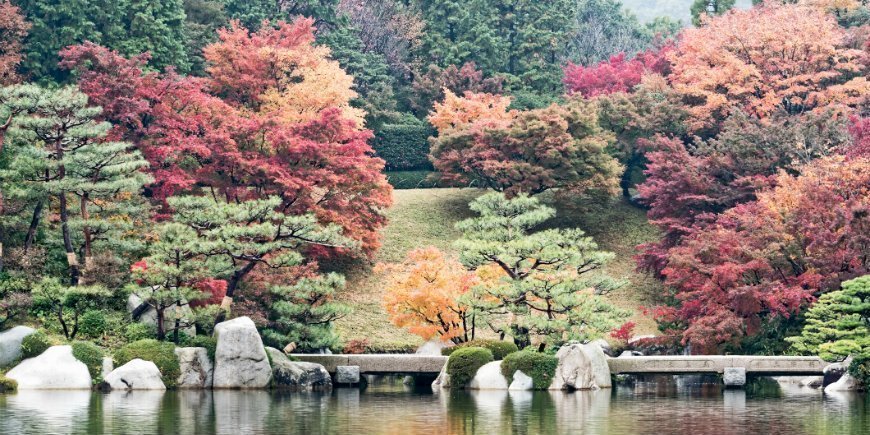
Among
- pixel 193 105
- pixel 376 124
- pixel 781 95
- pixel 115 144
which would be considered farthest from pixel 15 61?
pixel 781 95

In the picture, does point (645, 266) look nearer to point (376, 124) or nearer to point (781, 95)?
point (781, 95)

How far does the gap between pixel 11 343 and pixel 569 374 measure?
15201 mm

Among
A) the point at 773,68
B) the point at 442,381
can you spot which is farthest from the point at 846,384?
the point at 773,68

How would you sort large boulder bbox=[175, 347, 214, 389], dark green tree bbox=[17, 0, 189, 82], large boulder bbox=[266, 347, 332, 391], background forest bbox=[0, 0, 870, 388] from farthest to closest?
dark green tree bbox=[17, 0, 189, 82], background forest bbox=[0, 0, 870, 388], large boulder bbox=[266, 347, 332, 391], large boulder bbox=[175, 347, 214, 389]

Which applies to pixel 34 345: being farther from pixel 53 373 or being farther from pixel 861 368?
pixel 861 368

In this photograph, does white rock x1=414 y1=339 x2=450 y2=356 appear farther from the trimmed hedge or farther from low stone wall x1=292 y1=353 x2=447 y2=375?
the trimmed hedge

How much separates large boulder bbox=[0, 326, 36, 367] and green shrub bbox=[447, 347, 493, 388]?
1164 centimetres

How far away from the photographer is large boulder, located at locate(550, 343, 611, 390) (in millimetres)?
35906

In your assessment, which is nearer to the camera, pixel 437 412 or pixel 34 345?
pixel 437 412

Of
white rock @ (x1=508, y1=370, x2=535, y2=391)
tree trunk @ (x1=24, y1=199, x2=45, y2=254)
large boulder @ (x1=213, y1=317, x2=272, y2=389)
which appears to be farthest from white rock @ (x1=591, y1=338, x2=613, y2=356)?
tree trunk @ (x1=24, y1=199, x2=45, y2=254)

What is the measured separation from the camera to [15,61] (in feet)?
151

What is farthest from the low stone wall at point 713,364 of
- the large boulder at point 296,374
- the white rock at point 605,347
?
the large boulder at point 296,374

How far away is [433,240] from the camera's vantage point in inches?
2087

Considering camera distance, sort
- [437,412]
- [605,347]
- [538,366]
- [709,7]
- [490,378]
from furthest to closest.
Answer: [709,7] < [605,347] < [490,378] < [538,366] < [437,412]
